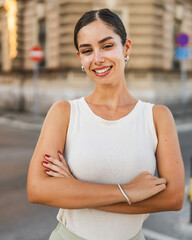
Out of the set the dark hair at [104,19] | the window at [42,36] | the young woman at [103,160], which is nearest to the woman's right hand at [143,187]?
the young woman at [103,160]

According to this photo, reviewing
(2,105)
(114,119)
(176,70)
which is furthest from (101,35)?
(2,105)

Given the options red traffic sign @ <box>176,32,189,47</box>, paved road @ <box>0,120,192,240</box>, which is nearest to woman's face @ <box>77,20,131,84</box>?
paved road @ <box>0,120,192,240</box>

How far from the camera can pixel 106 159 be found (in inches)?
61.0

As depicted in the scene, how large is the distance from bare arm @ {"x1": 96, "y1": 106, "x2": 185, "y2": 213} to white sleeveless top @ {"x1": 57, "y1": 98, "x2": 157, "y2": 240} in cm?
4

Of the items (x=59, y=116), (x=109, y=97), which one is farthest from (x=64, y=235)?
(x=109, y=97)

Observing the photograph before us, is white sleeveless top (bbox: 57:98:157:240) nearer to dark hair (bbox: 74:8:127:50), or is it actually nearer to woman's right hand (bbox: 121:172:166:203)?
woman's right hand (bbox: 121:172:166:203)

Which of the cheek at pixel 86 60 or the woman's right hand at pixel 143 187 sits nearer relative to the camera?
the woman's right hand at pixel 143 187

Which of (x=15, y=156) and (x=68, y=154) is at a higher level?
(x=68, y=154)

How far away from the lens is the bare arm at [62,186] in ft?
4.91

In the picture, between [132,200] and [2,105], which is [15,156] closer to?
[132,200]

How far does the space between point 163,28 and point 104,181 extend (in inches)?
592

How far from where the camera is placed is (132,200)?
1505 mm

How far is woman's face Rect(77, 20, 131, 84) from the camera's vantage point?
1586 millimetres

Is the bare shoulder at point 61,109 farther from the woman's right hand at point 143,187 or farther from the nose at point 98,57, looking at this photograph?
the woman's right hand at point 143,187
